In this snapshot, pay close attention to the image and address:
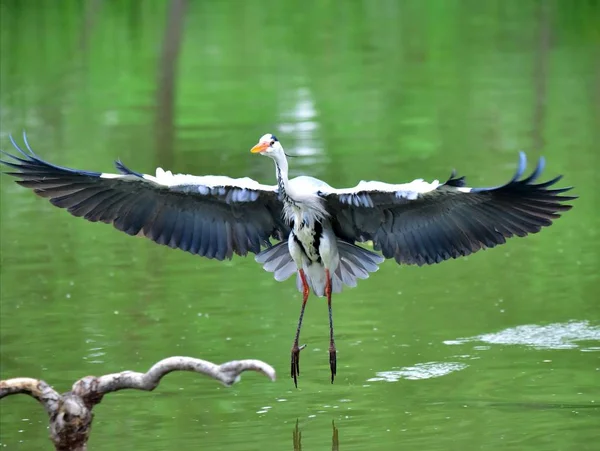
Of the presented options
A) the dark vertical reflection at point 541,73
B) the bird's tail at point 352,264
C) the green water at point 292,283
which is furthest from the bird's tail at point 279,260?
the dark vertical reflection at point 541,73

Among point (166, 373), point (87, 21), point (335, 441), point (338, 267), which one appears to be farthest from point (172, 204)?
point (87, 21)

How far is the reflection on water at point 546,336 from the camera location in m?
10.1

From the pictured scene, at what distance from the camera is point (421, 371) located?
962cm

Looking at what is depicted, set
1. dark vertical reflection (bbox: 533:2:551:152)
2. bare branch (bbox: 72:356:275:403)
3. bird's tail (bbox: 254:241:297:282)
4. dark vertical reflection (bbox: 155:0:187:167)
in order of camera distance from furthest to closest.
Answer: dark vertical reflection (bbox: 155:0:187:167) → dark vertical reflection (bbox: 533:2:551:152) → bird's tail (bbox: 254:241:297:282) → bare branch (bbox: 72:356:275:403)

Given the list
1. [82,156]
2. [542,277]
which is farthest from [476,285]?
[82,156]

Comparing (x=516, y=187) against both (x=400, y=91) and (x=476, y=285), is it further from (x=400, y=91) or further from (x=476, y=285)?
(x=400, y=91)

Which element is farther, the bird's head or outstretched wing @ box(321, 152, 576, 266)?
the bird's head

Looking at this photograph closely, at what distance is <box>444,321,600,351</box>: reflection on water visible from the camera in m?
10.1

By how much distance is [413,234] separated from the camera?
8.66 m

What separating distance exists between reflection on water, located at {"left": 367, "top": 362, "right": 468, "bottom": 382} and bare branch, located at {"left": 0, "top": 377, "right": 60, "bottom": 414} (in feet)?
9.73

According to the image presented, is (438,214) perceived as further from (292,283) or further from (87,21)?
(87,21)

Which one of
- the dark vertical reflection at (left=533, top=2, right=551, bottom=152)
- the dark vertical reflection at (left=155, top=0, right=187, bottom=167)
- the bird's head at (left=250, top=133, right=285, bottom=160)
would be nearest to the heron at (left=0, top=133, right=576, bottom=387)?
the bird's head at (left=250, top=133, right=285, bottom=160)

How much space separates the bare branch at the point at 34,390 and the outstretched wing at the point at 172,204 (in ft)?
5.60

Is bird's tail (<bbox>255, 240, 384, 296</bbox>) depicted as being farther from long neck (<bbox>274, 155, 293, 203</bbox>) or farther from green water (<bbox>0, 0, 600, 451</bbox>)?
green water (<bbox>0, 0, 600, 451</bbox>)
